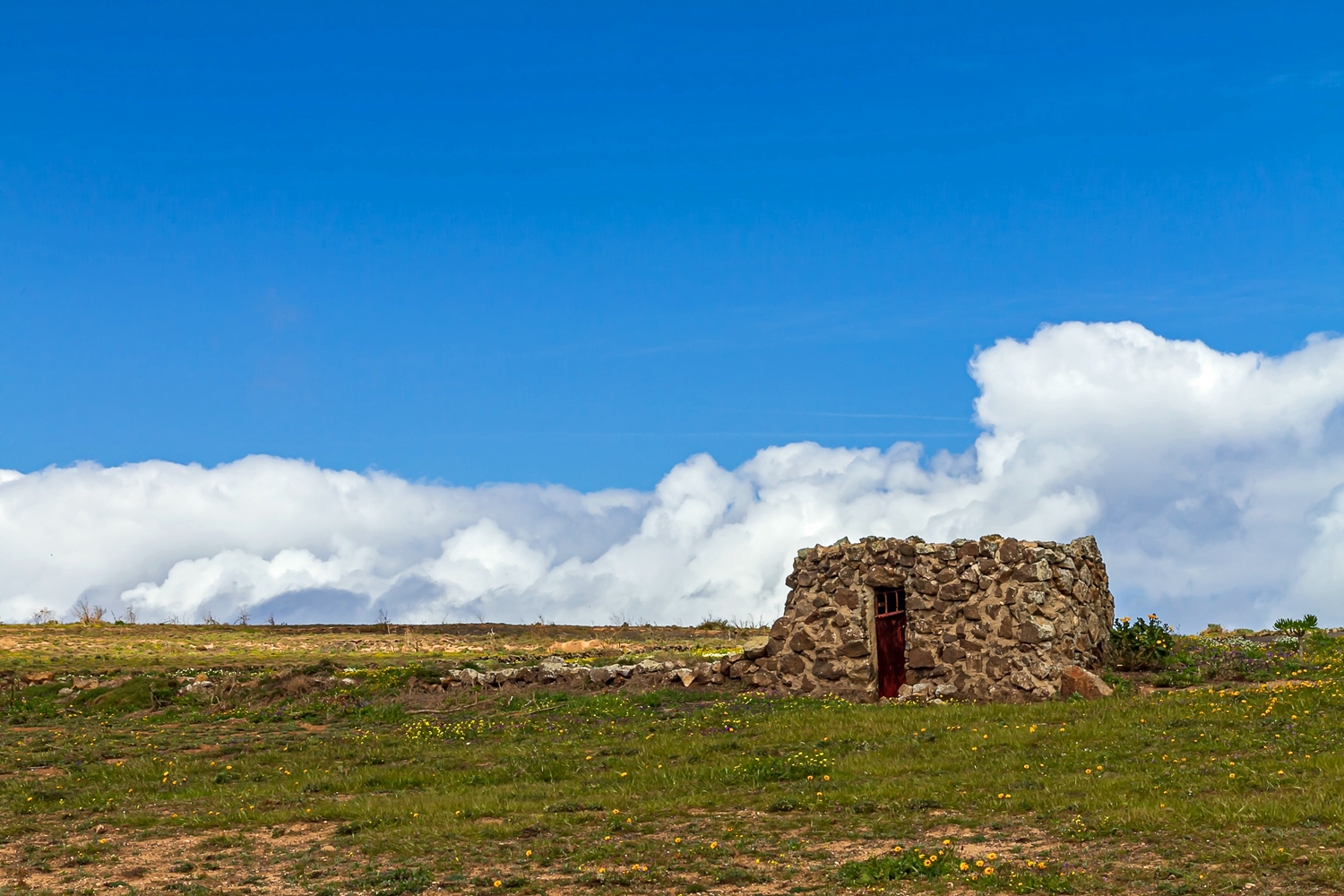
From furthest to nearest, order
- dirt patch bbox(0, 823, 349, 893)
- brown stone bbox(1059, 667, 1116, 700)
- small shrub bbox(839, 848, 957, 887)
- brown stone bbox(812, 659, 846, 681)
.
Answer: brown stone bbox(812, 659, 846, 681) → brown stone bbox(1059, 667, 1116, 700) → dirt patch bbox(0, 823, 349, 893) → small shrub bbox(839, 848, 957, 887)

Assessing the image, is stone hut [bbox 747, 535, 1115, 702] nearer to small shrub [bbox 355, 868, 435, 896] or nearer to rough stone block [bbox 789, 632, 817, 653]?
rough stone block [bbox 789, 632, 817, 653]

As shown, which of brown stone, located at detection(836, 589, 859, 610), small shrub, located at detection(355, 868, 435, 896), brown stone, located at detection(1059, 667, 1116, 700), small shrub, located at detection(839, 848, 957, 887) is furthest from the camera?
brown stone, located at detection(836, 589, 859, 610)

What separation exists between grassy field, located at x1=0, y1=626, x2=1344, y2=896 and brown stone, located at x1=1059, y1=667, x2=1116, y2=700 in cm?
70

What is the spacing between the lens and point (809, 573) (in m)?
27.1

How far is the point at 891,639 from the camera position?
2609 centimetres

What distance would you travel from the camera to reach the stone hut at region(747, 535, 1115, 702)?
24219mm

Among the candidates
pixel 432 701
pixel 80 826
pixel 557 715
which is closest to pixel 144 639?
pixel 432 701

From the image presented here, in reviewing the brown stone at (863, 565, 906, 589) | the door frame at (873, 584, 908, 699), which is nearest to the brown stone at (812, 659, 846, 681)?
the door frame at (873, 584, 908, 699)

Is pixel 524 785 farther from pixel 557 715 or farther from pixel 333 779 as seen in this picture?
pixel 557 715

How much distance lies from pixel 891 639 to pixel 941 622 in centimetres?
138

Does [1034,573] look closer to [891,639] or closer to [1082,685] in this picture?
[1082,685]

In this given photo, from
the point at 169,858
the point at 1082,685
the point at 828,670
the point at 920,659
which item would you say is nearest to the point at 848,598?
the point at 828,670

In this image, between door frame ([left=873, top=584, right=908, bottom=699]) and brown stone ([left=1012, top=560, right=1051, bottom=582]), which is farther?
door frame ([left=873, top=584, right=908, bottom=699])

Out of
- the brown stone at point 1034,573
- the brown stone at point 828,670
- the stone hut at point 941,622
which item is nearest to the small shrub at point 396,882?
the stone hut at point 941,622
